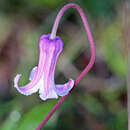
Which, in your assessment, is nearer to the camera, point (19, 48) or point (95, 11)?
point (95, 11)

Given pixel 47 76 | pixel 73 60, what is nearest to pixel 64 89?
pixel 47 76

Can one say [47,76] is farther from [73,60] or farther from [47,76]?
[73,60]

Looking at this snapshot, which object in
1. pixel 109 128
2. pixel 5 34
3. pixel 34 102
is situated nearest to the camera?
pixel 109 128

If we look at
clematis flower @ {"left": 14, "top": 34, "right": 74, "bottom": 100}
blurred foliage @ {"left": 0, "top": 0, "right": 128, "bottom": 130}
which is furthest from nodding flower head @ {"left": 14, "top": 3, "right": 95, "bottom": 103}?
blurred foliage @ {"left": 0, "top": 0, "right": 128, "bottom": 130}

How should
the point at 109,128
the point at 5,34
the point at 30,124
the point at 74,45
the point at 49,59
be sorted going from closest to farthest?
1. the point at 49,59
2. the point at 30,124
3. the point at 109,128
4. the point at 74,45
5. the point at 5,34

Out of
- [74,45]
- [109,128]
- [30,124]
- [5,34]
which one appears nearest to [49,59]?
[30,124]

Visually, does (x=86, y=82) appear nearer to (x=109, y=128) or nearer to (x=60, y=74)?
(x=60, y=74)

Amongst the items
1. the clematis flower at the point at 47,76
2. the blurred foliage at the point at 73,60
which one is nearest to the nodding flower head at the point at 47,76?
the clematis flower at the point at 47,76
